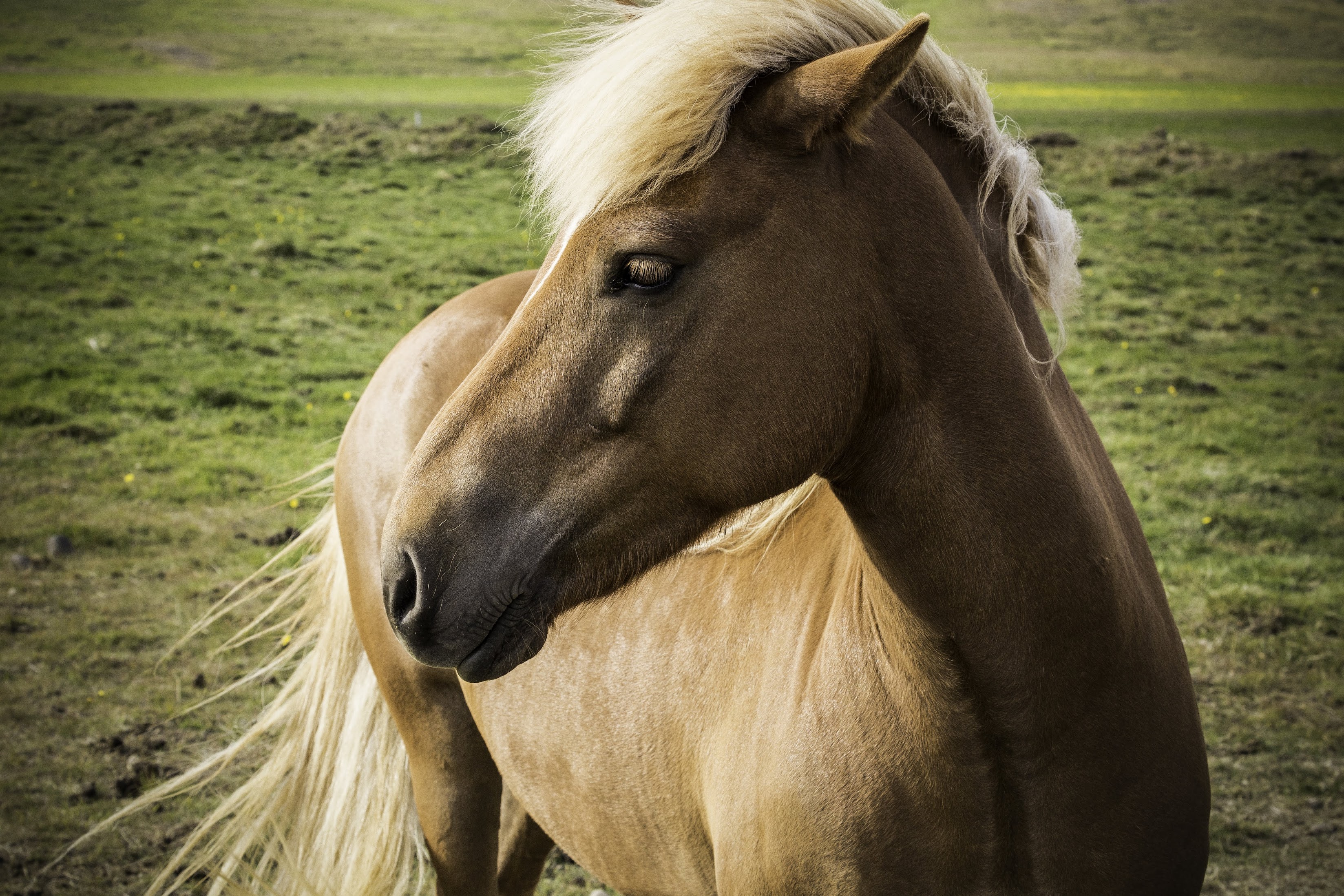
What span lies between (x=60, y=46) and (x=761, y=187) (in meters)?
42.2

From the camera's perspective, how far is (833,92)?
1.27 metres

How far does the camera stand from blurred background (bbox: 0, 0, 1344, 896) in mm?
4004

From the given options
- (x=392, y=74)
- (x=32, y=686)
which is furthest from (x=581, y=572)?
(x=392, y=74)

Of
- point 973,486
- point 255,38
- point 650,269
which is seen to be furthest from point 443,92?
point 973,486

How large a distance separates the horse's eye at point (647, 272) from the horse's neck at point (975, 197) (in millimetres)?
462

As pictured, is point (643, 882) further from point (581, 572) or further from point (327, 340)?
point (327, 340)

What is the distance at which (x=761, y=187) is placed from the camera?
136cm

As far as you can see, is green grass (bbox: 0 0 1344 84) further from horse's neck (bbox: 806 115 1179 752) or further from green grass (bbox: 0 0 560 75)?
horse's neck (bbox: 806 115 1179 752)

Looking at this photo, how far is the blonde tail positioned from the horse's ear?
210 centimetres

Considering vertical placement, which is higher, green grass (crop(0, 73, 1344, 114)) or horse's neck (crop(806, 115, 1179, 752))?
horse's neck (crop(806, 115, 1179, 752))

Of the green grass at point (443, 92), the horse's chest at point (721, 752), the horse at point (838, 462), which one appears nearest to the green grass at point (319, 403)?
the horse at point (838, 462)

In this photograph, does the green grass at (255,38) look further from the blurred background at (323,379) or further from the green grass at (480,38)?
the blurred background at (323,379)

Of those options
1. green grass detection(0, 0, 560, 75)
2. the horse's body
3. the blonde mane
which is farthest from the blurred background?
green grass detection(0, 0, 560, 75)

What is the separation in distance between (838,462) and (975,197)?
1.65ft
